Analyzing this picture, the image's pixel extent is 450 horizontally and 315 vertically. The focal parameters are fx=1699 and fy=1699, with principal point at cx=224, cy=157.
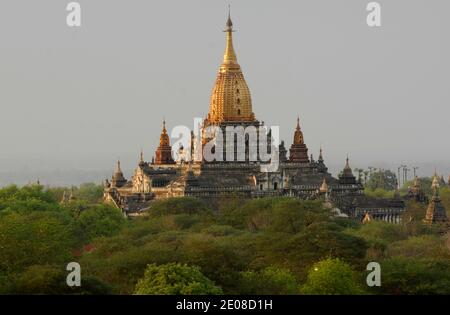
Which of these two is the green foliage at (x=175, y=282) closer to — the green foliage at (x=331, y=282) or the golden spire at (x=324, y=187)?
the green foliage at (x=331, y=282)

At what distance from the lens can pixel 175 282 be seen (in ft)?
218

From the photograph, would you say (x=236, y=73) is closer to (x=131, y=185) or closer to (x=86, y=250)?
(x=131, y=185)

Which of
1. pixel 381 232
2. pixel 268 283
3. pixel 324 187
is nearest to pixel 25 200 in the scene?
pixel 381 232

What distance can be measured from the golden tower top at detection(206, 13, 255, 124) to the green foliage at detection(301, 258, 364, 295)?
264 feet

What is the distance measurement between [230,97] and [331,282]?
84377 mm

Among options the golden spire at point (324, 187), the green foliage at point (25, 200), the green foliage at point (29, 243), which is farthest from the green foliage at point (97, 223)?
the golden spire at point (324, 187)

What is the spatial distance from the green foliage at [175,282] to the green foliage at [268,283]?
213cm

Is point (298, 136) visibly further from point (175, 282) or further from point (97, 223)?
point (175, 282)

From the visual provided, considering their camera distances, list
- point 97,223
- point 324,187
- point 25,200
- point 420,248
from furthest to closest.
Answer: point 324,187 → point 25,200 → point 97,223 → point 420,248

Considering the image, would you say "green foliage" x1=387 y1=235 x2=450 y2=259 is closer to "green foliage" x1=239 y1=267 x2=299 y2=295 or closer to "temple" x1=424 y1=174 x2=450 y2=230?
Result: "green foliage" x1=239 y1=267 x2=299 y2=295

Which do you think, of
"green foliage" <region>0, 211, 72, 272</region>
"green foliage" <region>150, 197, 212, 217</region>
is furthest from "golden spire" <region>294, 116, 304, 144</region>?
"green foliage" <region>0, 211, 72, 272</region>

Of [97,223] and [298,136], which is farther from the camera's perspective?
[298,136]

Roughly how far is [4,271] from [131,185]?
8248 cm
